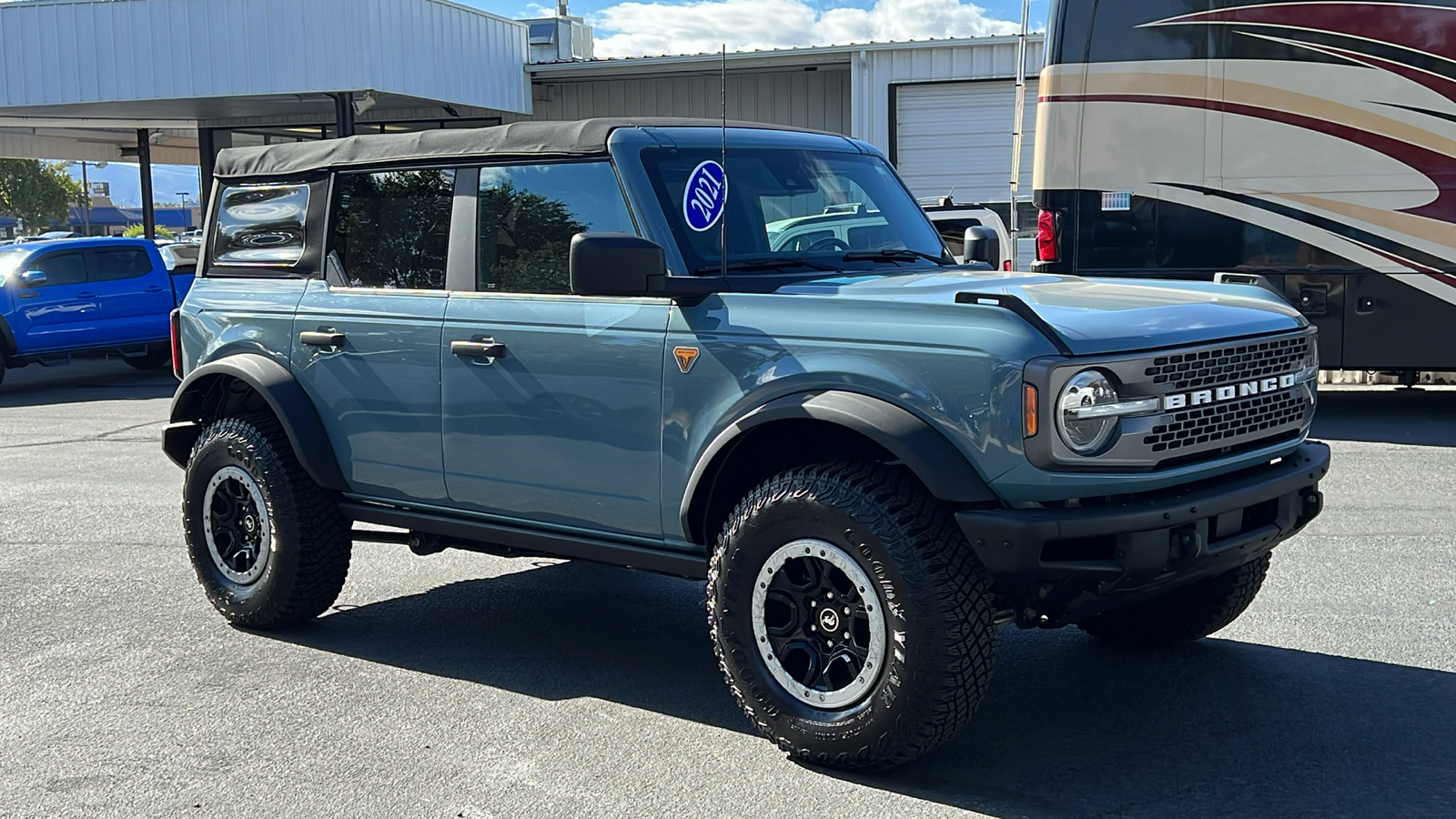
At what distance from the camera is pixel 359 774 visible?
426 cm

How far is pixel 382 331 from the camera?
5.45 metres

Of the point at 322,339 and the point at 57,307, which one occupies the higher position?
the point at 322,339

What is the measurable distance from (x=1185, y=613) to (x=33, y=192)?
248 ft

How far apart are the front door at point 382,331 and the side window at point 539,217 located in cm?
21

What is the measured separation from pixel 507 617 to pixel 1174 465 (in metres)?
3.05

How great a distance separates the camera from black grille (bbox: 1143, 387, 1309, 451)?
4.06m


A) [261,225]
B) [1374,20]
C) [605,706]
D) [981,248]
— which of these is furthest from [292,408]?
[1374,20]

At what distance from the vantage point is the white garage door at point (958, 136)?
21.8 meters

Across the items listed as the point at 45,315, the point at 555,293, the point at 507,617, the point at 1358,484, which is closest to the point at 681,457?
the point at 555,293

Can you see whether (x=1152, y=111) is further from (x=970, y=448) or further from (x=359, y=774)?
(x=359, y=774)

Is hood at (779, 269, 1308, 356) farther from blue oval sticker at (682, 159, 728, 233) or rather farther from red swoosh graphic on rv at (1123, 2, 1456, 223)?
red swoosh graphic on rv at (1123, 2, 1456, 223)

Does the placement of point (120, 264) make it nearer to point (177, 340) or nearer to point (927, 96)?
point (927, 96)

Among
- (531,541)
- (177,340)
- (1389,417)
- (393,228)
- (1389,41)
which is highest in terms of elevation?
(1389,41)

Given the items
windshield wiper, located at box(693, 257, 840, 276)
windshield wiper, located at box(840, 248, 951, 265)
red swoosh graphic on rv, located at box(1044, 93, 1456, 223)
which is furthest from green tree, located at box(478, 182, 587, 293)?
red swoosh graphic on rv, located at box(1044, 93, 1456, 223)
